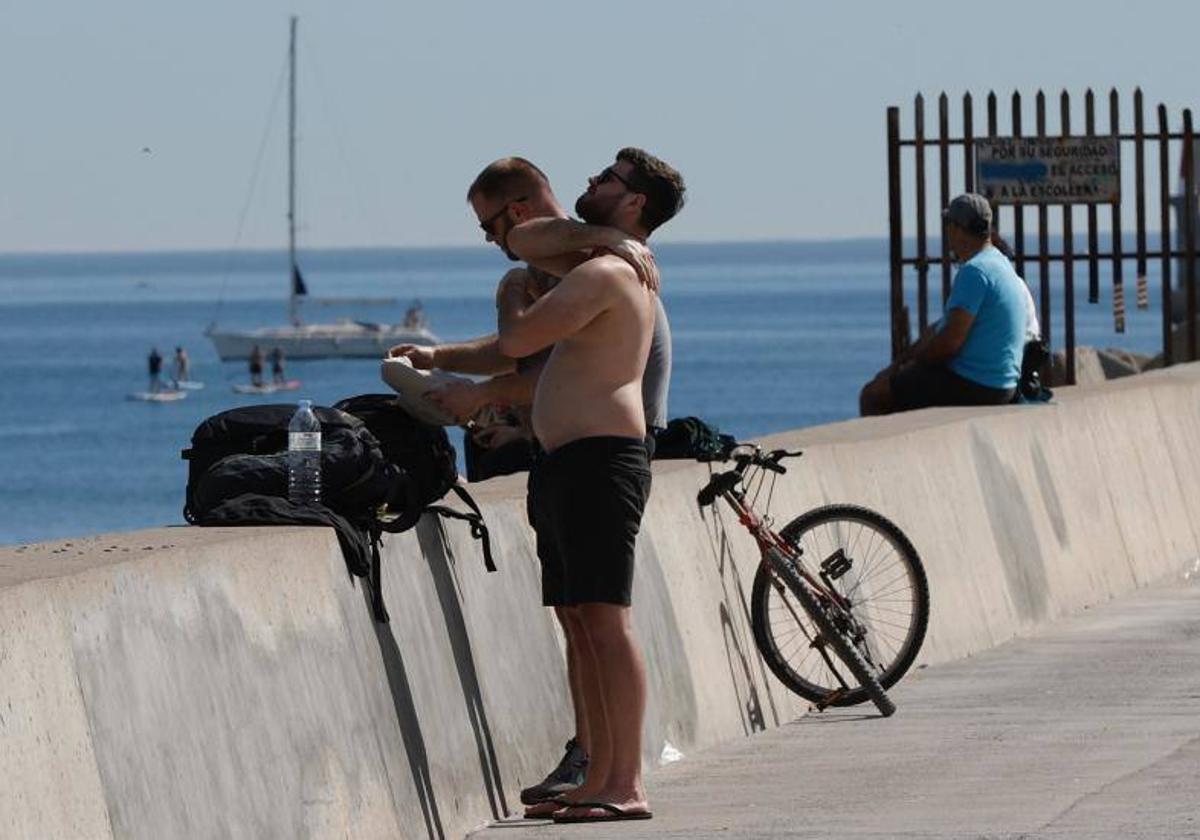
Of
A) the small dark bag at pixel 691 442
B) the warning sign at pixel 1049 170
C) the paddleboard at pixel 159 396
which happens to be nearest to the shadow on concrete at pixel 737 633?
the small dark bag at pixel 691 442

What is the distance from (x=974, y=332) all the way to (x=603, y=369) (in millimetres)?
6309

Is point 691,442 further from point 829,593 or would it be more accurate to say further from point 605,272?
point 605,272

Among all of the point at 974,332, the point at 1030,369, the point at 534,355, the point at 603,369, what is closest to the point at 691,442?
the point at 534,355

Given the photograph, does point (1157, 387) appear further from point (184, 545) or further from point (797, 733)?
point (184, 545)

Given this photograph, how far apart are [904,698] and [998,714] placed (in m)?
0.57

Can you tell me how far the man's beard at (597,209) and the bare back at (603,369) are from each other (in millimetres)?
175

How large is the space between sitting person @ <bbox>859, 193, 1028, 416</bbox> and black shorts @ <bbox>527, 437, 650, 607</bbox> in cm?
602

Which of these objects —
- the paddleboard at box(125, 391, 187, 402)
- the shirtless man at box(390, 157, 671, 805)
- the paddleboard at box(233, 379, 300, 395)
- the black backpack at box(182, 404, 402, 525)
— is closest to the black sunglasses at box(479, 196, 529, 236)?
the shirtless man at box(390, 157, 671, 805)

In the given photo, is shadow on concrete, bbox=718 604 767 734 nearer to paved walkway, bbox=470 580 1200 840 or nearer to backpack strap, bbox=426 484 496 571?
paved walkway, bbox=470 580 1200 840

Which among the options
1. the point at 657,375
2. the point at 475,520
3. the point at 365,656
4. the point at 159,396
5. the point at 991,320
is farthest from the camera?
the point at 159,396

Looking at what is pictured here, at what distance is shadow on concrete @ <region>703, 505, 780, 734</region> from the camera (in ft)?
35.6

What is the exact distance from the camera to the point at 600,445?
8.66m

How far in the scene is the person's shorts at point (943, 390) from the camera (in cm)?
1473

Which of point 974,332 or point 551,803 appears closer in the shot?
point 551,803
